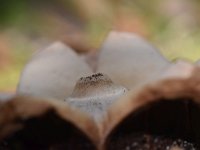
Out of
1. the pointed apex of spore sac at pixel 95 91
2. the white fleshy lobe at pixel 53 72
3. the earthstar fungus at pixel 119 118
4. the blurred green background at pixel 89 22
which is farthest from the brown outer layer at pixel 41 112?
the blurred green background at pixel 89 22

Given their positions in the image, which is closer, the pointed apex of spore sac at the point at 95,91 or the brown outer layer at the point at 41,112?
the brown outer layer at the point at 41,112

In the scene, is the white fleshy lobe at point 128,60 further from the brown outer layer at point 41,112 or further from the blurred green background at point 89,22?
the blurred green background at point 89,22

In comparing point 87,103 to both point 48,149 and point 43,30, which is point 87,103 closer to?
point 48,149

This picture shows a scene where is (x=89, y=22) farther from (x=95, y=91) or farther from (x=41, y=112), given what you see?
(x=41, y=112)

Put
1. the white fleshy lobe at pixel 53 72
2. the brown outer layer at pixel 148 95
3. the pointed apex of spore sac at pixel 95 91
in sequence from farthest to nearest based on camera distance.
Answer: the white fleshy lobe at pixel 53 72
the pointed apex of spore sac at pixel 95 91
the brown outer layer at pixel 148 95

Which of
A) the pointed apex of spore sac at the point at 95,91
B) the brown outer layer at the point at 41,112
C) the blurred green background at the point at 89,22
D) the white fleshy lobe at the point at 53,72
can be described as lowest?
the brown outer layer at the point at 41,112

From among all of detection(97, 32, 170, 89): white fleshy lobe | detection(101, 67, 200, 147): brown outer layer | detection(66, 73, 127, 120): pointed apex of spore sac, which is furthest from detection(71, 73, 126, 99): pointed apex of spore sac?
detection(101, 67, 200, 147): brown outer layer

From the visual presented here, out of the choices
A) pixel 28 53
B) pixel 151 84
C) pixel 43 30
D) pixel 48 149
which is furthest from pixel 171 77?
pixel 43 30
